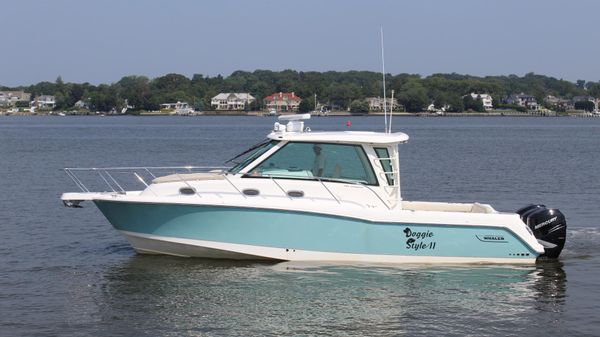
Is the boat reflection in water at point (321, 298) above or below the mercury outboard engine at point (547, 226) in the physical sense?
below

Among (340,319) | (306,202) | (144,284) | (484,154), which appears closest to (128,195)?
(144,284)

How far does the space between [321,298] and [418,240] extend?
2.52m

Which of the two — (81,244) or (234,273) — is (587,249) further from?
(81,244)

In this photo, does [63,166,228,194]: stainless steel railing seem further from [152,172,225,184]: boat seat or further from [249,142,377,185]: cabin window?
[249,142,377,185]: cabin window

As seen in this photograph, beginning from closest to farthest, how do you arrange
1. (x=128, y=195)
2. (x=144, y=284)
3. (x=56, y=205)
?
(x=144, y=284) < (x=128, y=195) < (x=56, y=205)

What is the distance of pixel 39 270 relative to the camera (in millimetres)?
16391

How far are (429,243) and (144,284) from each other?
4.91m

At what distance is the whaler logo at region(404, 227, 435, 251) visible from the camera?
15.9 meters

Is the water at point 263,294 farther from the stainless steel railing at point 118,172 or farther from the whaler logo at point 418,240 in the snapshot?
the stainless steel railing at point 118,172

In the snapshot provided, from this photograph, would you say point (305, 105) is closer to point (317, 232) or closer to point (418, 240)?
point (418, 240)

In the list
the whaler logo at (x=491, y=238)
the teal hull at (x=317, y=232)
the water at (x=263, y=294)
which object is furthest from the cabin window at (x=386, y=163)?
the whaler logo at (x=491, y=238)

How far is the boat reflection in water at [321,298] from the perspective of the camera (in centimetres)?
1295

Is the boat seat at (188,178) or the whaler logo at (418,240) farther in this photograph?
the boat seat at (188,178)

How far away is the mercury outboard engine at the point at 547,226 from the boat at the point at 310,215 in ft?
2.35
